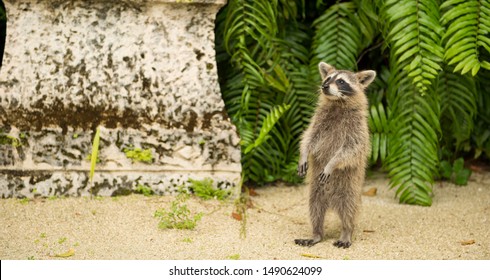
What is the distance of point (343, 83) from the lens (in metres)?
5.04

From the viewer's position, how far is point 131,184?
5.73 metres

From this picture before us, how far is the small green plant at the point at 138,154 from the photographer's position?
5.70 m

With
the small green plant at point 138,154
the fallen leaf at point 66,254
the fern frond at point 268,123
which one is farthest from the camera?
the fern frond at point 268,123

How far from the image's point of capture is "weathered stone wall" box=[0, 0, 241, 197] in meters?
5.63

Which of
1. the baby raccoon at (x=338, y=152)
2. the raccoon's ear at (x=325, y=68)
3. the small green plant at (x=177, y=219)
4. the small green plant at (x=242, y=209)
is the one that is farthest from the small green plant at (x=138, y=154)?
the raccoon's ear at (x=325, y=68)

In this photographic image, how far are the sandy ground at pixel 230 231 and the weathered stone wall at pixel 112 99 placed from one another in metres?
0.25

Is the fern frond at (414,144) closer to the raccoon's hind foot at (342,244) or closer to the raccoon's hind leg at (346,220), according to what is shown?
the raccoon's hind leg at (346,220)

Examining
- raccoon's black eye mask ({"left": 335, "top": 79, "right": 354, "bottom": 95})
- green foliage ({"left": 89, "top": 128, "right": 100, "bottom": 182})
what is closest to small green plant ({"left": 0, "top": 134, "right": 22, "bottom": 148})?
green foliage ({"left": 89, "top": 128, "right": 100, "bottom": 182})

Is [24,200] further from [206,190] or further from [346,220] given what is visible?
[346,220]

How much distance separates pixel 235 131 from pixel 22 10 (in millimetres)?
2021

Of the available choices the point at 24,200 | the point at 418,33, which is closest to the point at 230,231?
the point at 24,200

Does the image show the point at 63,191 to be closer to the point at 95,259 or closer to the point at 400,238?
the point at 95,259

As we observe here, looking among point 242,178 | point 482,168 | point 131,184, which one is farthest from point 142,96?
point 482,168

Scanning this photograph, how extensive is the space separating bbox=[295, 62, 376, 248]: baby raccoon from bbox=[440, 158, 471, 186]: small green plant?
191 centimetres
